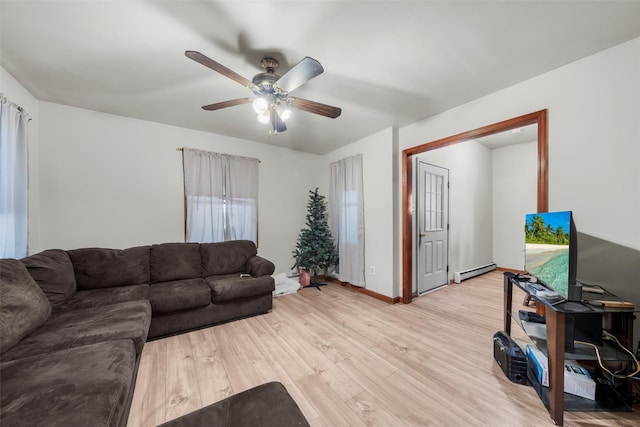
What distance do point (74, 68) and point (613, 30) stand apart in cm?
421

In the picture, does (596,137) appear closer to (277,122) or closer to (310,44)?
(310,44)

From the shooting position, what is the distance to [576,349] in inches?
57.1

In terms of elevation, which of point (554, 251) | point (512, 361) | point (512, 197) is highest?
point (512, 197)

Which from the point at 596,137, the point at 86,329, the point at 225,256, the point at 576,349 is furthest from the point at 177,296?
the point at 596,137

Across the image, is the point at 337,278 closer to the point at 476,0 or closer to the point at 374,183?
the point at 374,183

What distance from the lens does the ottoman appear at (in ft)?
2.62

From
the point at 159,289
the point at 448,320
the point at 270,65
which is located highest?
the point at 270,65

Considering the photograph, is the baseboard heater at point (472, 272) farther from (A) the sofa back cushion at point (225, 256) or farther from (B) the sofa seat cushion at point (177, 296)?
(B) the sofa seat cushion at point (177, 296)

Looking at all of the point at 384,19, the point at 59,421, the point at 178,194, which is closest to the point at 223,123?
the point at 178,194

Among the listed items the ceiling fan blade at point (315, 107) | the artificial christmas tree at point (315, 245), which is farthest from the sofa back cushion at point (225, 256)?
the ceiling fan blade at point (315, 107)

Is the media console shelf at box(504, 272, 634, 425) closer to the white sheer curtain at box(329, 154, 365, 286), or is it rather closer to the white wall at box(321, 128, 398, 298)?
the white wall at box(321, 128, 398, 298)

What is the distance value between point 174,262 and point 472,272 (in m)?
5.10

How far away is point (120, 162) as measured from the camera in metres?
2.96

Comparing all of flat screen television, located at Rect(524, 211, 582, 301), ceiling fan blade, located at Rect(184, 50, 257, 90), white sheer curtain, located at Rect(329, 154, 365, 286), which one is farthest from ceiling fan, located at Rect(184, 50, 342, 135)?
white sheer curtain, located at Rect(329, 154, 365, 286)
